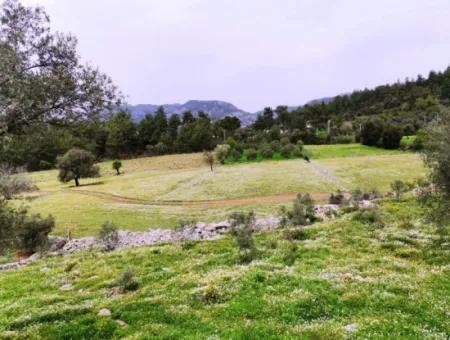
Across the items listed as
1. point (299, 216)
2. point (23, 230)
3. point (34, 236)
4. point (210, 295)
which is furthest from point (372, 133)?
point (210, 295)

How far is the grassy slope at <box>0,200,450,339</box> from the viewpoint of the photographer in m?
12.4

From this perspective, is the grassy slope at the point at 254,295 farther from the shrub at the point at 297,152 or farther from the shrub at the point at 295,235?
the shrub at the point at 297,152

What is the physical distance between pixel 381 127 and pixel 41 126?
118889 millimetres

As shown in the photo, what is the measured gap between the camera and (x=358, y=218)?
Result: 111 feet

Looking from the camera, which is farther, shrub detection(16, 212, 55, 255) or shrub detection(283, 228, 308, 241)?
shrub detection(16, 212, 55, 255)

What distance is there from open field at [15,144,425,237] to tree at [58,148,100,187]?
2835 mm

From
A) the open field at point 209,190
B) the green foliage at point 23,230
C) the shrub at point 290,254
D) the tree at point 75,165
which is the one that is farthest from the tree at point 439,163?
the tree at point 75,165

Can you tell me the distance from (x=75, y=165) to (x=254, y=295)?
87376mm

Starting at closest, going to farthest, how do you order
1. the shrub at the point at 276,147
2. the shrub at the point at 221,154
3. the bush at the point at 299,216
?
the bush at the point at 299,216 → the shrub at the point at 221,154 → the shrub at the point at 276,147

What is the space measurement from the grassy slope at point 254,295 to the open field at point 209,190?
87.6 feet

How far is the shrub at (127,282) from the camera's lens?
1883 centimetres

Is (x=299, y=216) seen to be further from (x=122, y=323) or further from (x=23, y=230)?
(x=122, y=323)

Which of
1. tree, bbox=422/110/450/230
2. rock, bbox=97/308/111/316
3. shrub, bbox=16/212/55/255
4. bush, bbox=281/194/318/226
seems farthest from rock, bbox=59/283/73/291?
bush, bbox=281/194/318/226

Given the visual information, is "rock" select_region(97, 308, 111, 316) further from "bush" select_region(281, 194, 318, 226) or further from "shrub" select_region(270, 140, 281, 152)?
"shrub" select_region(270, 140, 281, 152)
